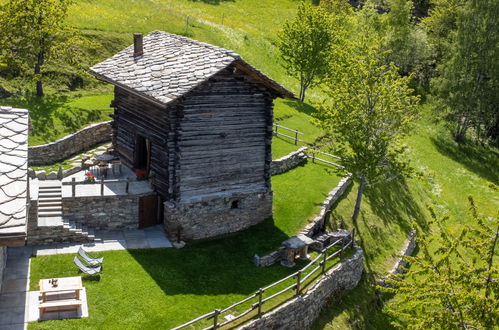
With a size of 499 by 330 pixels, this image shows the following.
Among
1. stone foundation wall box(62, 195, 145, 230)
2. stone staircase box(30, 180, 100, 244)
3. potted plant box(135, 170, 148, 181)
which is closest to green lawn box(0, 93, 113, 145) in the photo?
stone staircase box(30, 180, 100, 244)

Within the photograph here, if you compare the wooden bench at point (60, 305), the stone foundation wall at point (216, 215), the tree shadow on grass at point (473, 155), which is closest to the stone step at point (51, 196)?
the stone foundation wall at point (216, 215)

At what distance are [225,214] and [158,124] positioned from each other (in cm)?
482

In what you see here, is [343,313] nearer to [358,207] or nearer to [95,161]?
[358,207]

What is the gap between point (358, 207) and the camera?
91.2ft

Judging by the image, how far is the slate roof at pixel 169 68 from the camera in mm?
21047

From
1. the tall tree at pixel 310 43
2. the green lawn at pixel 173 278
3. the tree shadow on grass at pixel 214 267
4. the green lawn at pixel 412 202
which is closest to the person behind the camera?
the green lawn at pixel 173 278

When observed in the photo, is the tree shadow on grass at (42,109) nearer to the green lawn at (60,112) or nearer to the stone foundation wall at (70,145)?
the green lawn at (60,112)

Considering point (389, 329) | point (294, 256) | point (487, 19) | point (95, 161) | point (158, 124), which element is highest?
point (487, 19)

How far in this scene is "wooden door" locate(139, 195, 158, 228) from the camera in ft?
74.0

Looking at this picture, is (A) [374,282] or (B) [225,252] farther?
(A) [374,282]

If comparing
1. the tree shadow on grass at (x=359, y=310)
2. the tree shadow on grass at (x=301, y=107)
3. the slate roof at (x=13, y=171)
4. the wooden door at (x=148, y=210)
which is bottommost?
the tree shadow on grass at (x=359, y=310)

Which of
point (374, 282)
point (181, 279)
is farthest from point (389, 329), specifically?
point (181, 279)

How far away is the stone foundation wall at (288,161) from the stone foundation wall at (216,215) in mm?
5292

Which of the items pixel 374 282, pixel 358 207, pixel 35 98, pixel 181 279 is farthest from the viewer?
pixel 35 98
